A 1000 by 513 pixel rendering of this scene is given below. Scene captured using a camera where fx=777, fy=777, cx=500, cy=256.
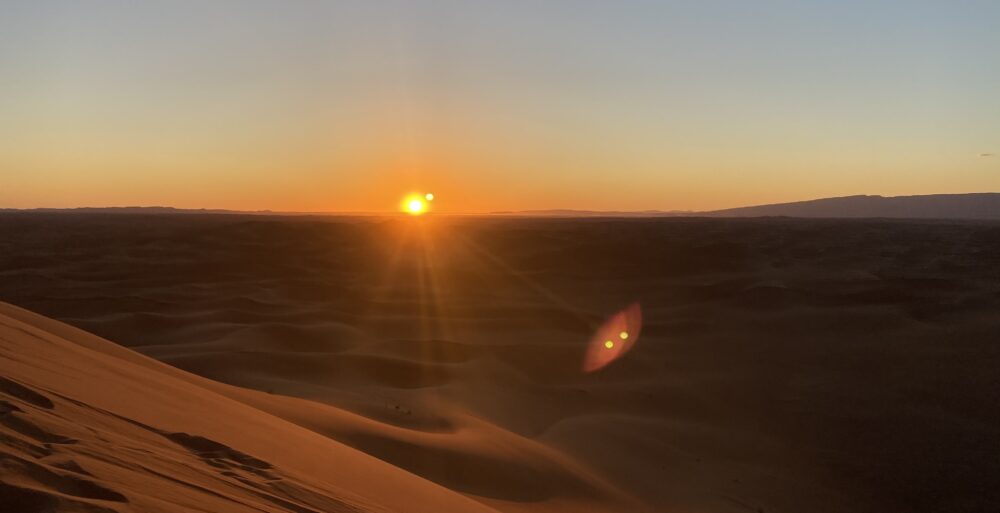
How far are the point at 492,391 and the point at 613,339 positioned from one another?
6.18 m

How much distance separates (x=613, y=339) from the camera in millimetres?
18031

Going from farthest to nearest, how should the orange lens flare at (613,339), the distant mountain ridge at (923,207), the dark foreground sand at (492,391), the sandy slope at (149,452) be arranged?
the distant mountain ridge at (923,207)
the orange lens flare at (613,339)
the dark foreground sand at (492,391)
the sandy slope at (149,452)

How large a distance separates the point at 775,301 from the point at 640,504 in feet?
50.7

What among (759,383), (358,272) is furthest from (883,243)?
(759,383)

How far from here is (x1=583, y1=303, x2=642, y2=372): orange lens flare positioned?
51.0 feet

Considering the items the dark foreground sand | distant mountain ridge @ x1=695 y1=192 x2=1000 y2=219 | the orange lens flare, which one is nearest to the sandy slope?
the dark foreground sand

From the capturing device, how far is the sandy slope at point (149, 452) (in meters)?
3.11

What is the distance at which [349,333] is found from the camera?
57.4 ft

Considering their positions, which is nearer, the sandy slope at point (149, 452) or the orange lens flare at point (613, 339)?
the sandy slope at point (149, 452)

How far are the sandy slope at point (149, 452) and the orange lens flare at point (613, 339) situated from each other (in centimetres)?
932

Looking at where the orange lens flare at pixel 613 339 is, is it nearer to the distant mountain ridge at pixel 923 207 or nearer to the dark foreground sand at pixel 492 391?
the dark foreground sand at pixel 492 391

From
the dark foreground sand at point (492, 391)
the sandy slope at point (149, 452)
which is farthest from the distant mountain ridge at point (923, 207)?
the sandy slope at point (149, 452)

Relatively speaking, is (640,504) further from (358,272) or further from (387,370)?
(358,272)

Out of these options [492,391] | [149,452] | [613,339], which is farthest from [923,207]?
[149,452]
